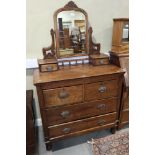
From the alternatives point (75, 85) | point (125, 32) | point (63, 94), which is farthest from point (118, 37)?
point (63, 94)

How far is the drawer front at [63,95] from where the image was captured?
146 centimetres

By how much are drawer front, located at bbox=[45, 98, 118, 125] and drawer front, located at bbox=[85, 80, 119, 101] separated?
0.07 meters

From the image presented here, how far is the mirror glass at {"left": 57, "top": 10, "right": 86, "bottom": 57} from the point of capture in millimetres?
1681

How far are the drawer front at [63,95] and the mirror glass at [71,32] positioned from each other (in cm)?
46

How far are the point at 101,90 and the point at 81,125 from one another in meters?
0.43

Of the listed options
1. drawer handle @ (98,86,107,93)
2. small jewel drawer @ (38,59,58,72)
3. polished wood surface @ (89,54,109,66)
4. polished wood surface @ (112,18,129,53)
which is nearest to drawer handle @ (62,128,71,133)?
drawer handle @ (98,86,107,93)

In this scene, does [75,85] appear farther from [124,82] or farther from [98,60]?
[124,82]

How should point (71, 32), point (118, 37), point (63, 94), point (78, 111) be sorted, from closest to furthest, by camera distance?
point (63, 94) → point (78, 111) → point (71, 32) → point (118, 37)

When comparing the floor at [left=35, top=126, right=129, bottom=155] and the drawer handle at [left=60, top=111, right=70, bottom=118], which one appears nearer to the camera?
the drawer handle at [left=60, top=111, right=70, bottom=118]

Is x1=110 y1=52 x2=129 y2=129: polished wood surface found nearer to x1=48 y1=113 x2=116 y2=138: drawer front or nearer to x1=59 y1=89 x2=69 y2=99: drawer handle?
x1=48 y1=113 x2=116 y2=138: drawer front

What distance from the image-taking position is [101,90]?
1619 millimetres

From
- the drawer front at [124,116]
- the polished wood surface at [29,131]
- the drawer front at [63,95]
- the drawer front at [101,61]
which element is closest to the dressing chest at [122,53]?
the drawer front at [124,116]
